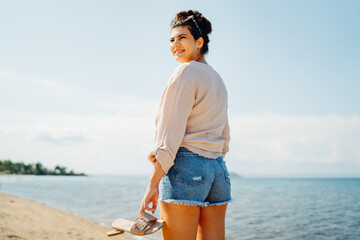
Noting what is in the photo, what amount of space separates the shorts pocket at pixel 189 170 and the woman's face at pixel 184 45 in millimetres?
653

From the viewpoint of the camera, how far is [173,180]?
1496 mm

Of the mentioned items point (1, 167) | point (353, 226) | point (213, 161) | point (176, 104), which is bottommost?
point (1, 167)

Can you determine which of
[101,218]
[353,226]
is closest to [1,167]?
[101,218]

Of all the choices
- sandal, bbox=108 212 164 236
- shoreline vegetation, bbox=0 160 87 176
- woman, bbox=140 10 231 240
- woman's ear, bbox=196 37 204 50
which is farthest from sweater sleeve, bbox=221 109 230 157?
shoreline vegetation, bbox=0 160 87 176

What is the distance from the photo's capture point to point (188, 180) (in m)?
1.48

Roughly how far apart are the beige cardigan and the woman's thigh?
0.22 meters

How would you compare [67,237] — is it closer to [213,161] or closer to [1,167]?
[213,161]

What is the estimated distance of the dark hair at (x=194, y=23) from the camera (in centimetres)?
175

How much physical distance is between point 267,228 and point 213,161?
8753 millimetres

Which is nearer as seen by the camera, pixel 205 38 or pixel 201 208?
pixel 201 208

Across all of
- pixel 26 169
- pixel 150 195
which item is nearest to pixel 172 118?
pixel 150 195

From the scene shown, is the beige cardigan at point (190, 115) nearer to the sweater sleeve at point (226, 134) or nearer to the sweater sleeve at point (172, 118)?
the sweater sleeve at point (172, 118)

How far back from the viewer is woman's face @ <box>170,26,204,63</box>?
1.74 meters

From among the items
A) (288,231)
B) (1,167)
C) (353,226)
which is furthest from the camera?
(1,167)
